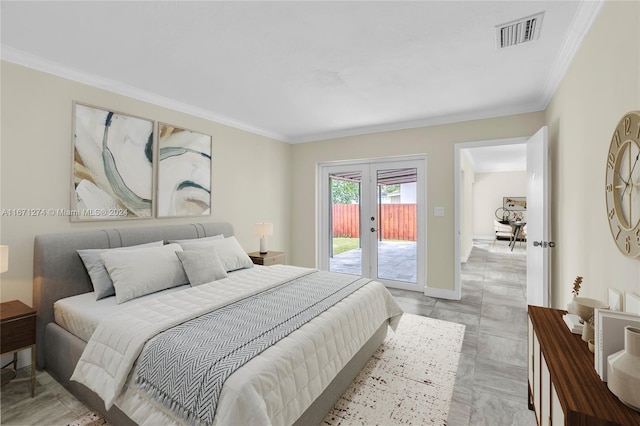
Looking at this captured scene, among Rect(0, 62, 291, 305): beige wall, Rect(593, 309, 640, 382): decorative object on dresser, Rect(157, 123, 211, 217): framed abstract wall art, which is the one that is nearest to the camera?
Rect(593, 309, 640, 382): decorative object on dresser

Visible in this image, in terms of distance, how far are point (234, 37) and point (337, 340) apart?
229 centimetres

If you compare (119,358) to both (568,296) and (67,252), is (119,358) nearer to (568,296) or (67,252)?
(67,252)

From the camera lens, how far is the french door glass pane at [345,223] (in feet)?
17.1

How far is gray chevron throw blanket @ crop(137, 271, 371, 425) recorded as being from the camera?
1.35 m

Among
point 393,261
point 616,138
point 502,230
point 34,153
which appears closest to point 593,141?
point 616,138

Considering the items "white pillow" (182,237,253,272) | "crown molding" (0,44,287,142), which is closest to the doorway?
"white pillow" (182,237,253,272)

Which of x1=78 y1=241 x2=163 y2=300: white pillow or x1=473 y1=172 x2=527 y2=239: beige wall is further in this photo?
x1=473 y1=172 x2=527 y2=239: beige wall

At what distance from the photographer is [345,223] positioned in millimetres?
5375

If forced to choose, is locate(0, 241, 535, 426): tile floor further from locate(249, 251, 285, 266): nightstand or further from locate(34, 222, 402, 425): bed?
locate(249, 251, 285, 266): nightstand

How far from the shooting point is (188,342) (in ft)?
5.19

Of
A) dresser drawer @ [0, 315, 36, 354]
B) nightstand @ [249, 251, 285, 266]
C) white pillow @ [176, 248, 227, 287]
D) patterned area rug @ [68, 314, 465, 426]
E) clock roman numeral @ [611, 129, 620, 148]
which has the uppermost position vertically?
clock roman numeral @ [611, 129, 620, 148]

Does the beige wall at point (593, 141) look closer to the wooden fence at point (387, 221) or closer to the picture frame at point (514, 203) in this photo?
the wooden fence at point (387, 221)

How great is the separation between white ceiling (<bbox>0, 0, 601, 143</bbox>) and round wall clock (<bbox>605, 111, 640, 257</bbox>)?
961 mm

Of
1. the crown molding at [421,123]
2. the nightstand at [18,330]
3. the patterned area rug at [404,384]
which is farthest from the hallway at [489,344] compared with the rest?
the nightstand at [18,330]
